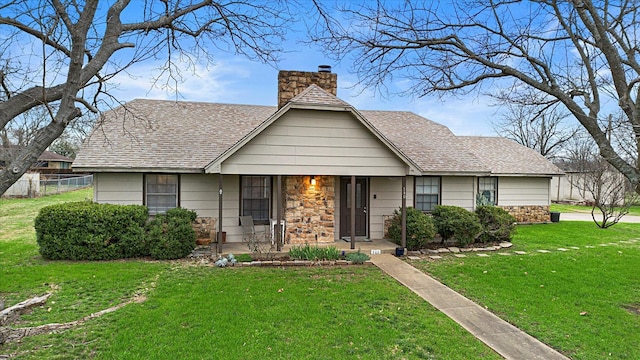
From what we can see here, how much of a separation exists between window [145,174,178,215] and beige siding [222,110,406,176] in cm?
261

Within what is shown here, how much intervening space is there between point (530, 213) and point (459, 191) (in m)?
6.47

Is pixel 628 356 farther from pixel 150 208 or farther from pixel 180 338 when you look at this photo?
pixel 150 208

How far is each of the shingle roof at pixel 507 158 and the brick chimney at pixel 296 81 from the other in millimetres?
7832

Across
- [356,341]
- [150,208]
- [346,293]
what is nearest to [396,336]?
[356,341]

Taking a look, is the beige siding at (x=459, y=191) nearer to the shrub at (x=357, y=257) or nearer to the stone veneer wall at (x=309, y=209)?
the stone veneer wall at (x=309, y=209)

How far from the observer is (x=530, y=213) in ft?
55.6

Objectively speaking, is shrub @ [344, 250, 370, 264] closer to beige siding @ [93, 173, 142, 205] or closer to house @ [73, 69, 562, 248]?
house @ [73, 69, 562, 248]

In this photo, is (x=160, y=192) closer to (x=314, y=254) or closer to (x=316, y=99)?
(x=314, y=254)

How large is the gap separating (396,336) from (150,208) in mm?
8770

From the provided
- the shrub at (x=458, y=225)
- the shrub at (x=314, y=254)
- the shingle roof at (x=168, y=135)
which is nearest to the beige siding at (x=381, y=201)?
the shrub at (x=458, y=225)

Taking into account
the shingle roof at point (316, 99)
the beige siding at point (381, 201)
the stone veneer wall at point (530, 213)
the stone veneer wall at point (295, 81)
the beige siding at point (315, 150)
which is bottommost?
the stone veneer wall at point (530, 213)

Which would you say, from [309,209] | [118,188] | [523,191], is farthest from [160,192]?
[523,191]

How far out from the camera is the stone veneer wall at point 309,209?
35.6ft

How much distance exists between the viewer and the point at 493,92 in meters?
7.94
